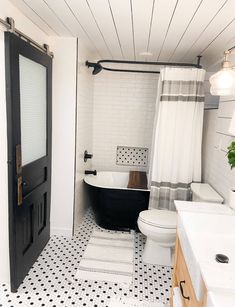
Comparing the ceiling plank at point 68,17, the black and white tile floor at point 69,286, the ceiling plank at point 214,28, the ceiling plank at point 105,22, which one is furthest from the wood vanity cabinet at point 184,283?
the ceiling plank at point 68,17

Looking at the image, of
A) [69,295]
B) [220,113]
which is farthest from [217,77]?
[69,295]

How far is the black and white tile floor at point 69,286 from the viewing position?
1.83 meters

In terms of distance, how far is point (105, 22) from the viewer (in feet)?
6.20

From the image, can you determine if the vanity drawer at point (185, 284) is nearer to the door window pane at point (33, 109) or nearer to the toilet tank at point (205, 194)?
the toilet tank at point (205, 194)

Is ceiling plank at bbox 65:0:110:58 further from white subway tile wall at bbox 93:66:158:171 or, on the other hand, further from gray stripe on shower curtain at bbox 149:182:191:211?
gray stripe on shower curtain at bbox 149:182:191:211

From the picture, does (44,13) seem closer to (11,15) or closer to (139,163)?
(11,15)

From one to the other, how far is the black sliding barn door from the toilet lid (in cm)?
105

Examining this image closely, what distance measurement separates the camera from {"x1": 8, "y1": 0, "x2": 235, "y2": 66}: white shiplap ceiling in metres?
1.57

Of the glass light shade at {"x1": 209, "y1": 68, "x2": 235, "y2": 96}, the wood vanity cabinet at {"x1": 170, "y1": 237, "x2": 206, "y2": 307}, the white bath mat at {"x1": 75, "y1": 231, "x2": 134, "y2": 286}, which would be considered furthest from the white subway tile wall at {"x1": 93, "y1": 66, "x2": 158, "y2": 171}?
the wood vanity cabinet at {"x1": 170, "y1": 237, "x2": 206, "y2": 307}

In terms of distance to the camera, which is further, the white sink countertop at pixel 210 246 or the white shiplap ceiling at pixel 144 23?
the white shiplap ceiling at pixel 144 23

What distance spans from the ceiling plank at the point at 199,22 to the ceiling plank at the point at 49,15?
1.08m

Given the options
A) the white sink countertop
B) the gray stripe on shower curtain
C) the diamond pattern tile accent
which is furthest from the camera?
the diamond pattern tile accent

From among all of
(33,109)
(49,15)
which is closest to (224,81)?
(49,15)

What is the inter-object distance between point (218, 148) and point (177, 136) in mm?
444
